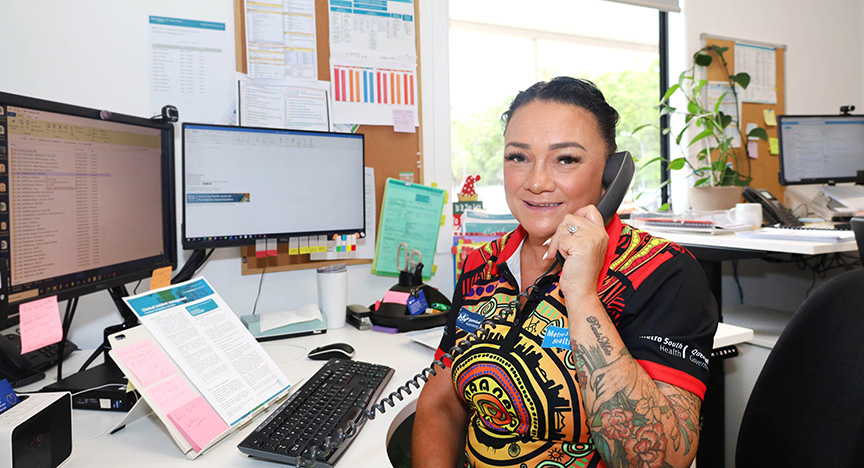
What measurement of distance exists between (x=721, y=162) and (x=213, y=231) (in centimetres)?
256

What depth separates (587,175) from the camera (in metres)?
1.02

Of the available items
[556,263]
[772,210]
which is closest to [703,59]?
[772,210]

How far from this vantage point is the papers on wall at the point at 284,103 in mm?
1648

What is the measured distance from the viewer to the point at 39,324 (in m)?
0.91

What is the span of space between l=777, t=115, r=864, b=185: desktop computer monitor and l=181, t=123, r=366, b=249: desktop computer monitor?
7.80 ft

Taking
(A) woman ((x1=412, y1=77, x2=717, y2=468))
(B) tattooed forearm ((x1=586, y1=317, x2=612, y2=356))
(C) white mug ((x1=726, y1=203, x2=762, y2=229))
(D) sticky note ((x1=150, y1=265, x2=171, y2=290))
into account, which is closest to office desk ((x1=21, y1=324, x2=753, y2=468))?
(A) woman ((x1=412, y1=77, x2=717, y2=468))

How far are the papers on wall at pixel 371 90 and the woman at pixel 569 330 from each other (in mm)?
831

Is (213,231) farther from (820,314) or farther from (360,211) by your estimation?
(820,314)

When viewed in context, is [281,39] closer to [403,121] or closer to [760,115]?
[403,121]

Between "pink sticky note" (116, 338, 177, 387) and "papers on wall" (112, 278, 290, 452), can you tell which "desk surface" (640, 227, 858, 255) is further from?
"pink sticky note" (116, 338, 177, 387)

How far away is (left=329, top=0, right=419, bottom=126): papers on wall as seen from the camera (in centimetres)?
180

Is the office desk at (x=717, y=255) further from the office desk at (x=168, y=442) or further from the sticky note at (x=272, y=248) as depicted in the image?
the sticky note at (x=272, y=248)

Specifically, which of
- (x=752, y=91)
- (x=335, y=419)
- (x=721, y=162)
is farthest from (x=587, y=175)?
(x=752, y=91)

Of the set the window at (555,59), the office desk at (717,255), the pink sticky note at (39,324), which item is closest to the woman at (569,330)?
the pink sticky note at (39,324)
